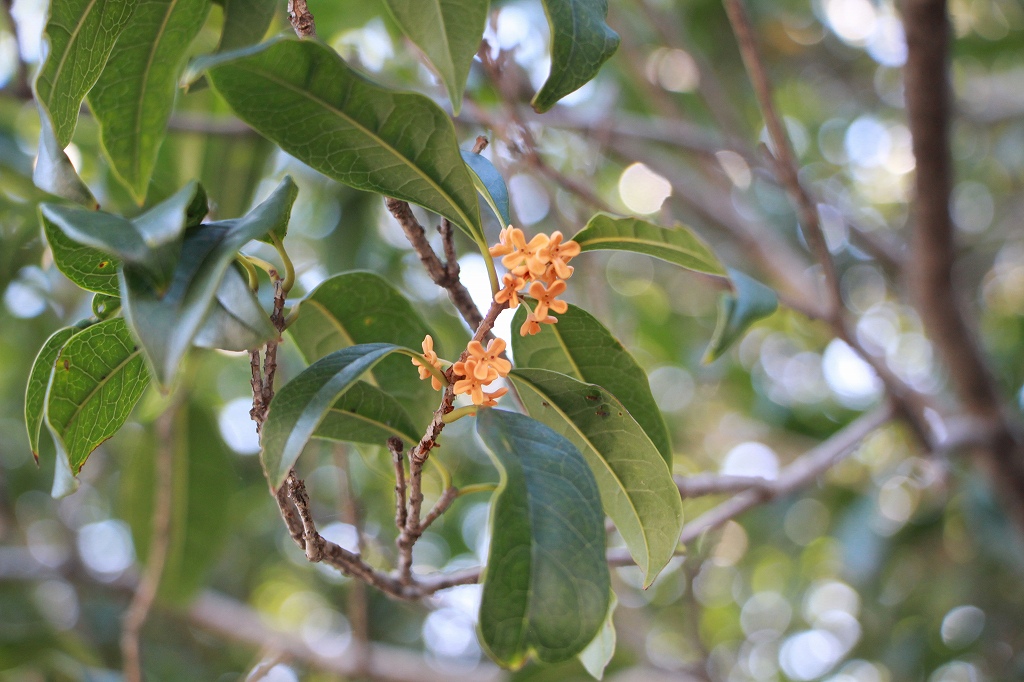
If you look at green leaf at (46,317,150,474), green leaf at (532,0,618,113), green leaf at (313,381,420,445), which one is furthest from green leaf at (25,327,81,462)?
green leaf at (532,0,618,113)

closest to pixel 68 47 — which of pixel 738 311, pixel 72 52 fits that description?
pixel 72 52

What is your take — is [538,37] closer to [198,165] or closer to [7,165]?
[198,165]

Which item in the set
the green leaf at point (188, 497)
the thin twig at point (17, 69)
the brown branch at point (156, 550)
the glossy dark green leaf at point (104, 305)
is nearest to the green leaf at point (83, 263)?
the glossy dark green leaf at point (104, 305)

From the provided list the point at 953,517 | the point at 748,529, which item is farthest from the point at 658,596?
the point at 953,517

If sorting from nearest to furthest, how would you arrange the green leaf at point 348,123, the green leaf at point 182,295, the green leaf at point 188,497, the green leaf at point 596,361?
1. the green leaf at point 182,295
2. the green leaf at point 348,123
3. the green leaf at point 596,361
4. the green leaf at point 188,497

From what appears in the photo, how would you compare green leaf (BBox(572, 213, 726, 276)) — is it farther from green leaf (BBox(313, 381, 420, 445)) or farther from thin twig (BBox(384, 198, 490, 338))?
green leaf (BBox(313, 381, 420, 445))

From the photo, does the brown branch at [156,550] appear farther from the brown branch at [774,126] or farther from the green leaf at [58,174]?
the brown branch at [774,126]
